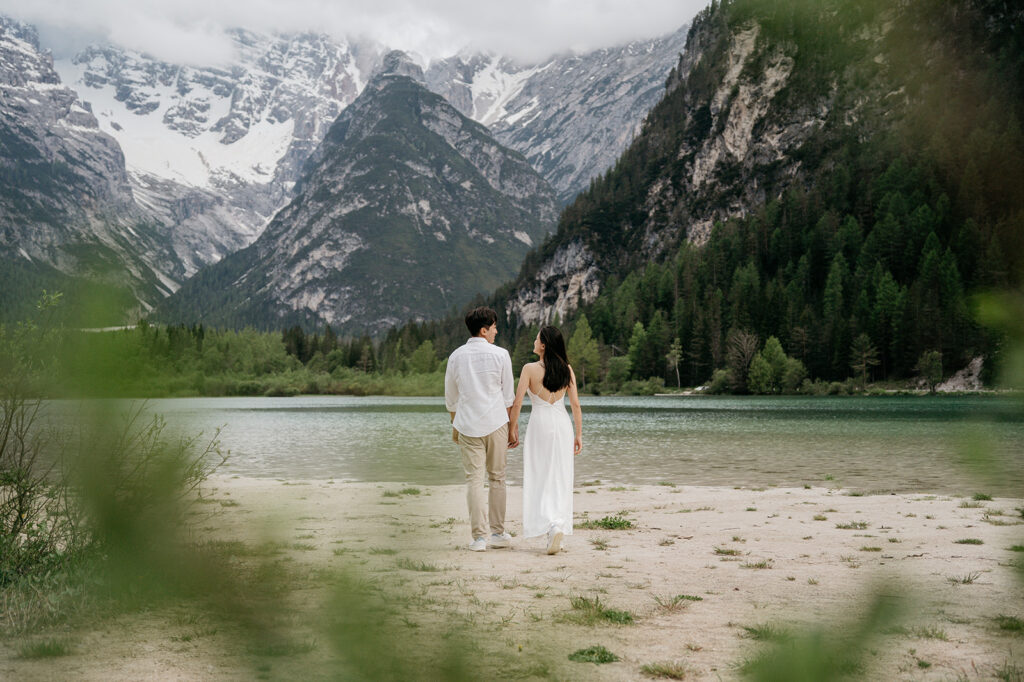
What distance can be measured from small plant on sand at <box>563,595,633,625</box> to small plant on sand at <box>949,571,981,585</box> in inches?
144

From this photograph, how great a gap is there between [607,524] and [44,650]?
9.19 m

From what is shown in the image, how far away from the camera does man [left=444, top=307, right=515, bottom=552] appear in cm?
1082

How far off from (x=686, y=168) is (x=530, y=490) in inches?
7750

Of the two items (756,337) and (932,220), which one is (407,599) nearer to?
(756,337)

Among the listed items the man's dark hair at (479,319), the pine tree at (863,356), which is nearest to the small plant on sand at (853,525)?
the man's dark hair at (479,319)

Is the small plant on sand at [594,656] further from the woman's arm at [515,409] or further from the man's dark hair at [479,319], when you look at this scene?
the man's dark hair at [479,319]

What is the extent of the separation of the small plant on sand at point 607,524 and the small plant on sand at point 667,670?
7.46 metres

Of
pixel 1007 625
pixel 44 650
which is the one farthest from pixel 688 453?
pixel 44 650

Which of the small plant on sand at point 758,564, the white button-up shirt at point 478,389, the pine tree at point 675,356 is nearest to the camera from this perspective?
the small plant on sand at point 758,564

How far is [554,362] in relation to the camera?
1120 centimetres

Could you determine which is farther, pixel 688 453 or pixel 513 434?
pixel 688 453

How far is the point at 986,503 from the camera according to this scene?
15633mm

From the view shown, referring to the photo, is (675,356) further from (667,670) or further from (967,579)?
(667,670)

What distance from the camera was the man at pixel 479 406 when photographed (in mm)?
10820
